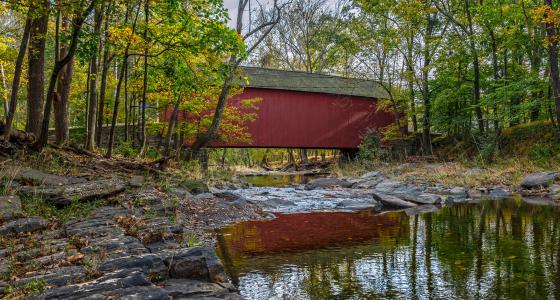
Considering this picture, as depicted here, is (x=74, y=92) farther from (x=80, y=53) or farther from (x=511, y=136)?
(x=511, y=136)

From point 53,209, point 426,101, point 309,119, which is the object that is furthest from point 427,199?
point 309,119

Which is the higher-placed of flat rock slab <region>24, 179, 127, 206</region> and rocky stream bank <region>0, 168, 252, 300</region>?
flat rock slab <region>24, 179, 127, 206</region>

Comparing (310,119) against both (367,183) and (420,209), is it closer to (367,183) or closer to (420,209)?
(367,183)

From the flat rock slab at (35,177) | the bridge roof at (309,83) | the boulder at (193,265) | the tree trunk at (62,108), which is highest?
the bridge roof at (309,83)

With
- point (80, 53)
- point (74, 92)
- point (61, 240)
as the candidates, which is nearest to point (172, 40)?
point (80, 53)

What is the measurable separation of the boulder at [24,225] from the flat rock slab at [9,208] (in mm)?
185

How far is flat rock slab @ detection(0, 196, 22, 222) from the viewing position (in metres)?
4.43

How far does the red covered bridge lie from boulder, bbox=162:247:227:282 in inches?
632

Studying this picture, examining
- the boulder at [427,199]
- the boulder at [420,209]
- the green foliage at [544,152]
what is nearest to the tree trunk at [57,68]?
the boulder at [420,209]

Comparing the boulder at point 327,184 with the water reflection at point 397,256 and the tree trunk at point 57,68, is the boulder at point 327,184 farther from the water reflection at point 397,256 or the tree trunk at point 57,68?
the tree trunk at point 57,68

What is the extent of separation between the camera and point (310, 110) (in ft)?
72.3

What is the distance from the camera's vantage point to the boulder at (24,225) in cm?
408

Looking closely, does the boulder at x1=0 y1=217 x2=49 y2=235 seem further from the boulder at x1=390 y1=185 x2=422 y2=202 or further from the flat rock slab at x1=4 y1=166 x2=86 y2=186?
the boulder at x1=390 y1=185 x2=422 y2=202

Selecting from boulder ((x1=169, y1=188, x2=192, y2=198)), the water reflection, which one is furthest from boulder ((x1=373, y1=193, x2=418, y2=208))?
boulder ((x1=169, y1=188, x2=192, y2=198))
